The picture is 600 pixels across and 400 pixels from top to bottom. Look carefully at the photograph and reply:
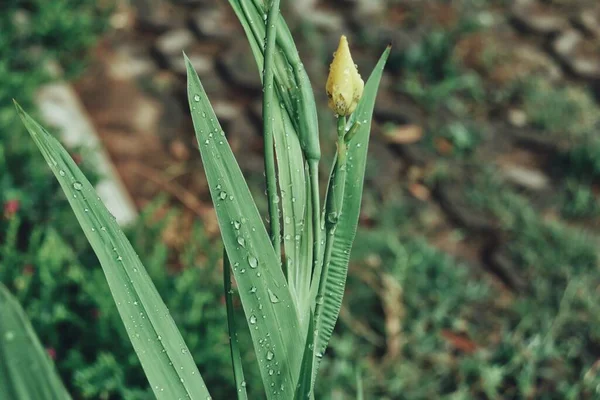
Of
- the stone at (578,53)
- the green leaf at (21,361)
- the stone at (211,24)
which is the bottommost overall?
the stone at (578,53)

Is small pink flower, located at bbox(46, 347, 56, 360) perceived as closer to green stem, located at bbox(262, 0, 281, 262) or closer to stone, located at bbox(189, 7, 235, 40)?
green stem, located at bbox(262, 0, 281, 262)

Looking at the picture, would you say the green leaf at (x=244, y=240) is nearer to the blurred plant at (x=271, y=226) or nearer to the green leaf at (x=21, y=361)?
the blurred plant at (x=271, y=226)

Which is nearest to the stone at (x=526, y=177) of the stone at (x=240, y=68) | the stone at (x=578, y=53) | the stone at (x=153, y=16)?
the stone at (x=578, y=53)

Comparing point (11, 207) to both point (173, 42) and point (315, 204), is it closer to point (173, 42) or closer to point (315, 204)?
point (315, 204)

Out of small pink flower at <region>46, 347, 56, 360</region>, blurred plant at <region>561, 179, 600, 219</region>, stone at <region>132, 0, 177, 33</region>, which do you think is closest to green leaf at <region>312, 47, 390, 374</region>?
small pink flower at <region>46, 347, 56, 360</region>

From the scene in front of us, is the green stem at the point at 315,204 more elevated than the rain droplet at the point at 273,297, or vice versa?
the green stem at the point at 315,204

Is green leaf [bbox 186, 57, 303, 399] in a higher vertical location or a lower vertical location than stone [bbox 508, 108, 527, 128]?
higher

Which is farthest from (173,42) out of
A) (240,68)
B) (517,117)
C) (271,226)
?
(271,226)

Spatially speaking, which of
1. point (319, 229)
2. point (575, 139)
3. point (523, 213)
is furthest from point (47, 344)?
point (575, 139)
